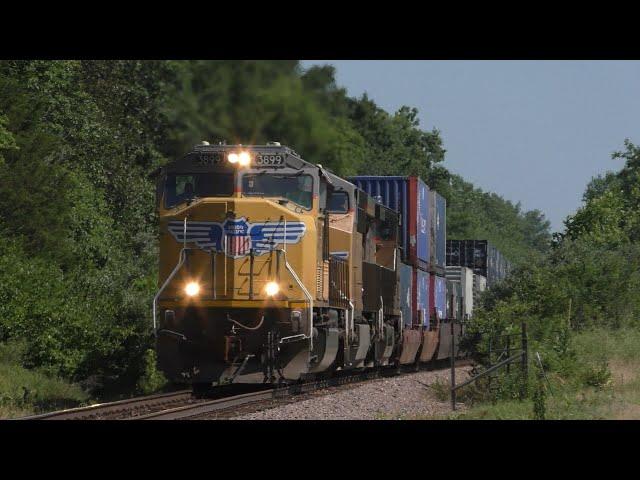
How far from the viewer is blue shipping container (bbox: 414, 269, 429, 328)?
28.3 meters

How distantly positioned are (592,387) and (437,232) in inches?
579

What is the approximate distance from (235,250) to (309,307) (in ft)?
4.71

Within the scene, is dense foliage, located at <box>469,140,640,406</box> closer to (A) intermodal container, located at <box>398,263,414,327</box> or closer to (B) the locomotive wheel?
(A) intermodal container, located at <box>398,263,414,327</box>

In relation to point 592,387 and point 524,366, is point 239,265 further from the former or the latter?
point 592,387

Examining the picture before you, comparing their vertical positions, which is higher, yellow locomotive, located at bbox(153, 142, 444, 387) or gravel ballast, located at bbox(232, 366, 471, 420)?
yellow locomotive, located at bbox(153, 142, 444, 387)

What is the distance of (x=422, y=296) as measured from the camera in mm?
29266

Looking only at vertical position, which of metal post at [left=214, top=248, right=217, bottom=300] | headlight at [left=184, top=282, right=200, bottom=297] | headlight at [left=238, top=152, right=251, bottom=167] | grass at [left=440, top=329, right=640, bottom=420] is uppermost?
headlight at [left=238, top=152, right=251, bottom=167]

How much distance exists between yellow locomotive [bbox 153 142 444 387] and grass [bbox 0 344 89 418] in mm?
3238

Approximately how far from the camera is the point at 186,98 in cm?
2291

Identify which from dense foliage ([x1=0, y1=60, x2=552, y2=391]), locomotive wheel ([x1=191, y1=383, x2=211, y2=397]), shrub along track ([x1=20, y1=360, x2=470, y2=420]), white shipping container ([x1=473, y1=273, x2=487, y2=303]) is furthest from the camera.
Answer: white shipping container ([x1=473, y1=273, x2=487, y2=303])

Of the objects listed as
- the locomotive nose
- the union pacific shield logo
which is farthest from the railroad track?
the union pacific shield logo

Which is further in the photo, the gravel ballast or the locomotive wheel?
the locomotive wheel

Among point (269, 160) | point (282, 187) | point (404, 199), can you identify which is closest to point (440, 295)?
point (404, 199)
